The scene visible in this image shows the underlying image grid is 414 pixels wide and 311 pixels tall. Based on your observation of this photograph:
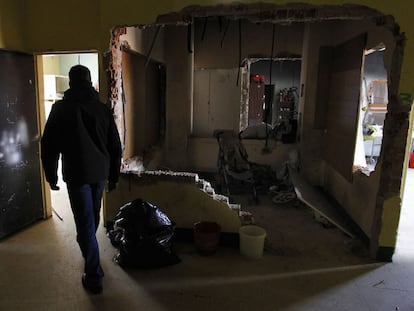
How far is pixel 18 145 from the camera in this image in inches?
120

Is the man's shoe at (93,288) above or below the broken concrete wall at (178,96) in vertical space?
below

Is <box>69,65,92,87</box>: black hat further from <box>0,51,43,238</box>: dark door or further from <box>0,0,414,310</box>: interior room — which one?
<box>0,51,43,238</box>: dark door

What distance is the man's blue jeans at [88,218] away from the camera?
7.04 ft

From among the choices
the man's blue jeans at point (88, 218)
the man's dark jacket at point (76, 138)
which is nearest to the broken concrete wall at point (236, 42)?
the man's dark jacket at point (76, 138)

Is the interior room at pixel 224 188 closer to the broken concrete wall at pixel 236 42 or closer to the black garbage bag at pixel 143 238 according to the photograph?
the black garbage bag at pixel 143 238

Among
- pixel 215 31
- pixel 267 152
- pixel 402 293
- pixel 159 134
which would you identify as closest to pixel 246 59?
pixel 215 31

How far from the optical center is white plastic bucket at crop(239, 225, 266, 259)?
9.03 feet

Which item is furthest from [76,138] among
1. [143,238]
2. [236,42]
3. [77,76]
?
[236,42]

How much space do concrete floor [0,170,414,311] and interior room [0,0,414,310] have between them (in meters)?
0.01

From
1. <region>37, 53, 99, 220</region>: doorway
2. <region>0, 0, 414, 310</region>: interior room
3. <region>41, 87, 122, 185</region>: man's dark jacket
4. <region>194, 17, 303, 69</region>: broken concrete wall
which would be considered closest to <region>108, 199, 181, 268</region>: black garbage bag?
<region>0, 0, 414, 310</region>: interior room

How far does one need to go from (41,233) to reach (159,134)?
2.64 m

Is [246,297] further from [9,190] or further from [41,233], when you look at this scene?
[9,190]

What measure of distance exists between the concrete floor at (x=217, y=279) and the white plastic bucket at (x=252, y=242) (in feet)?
0.22

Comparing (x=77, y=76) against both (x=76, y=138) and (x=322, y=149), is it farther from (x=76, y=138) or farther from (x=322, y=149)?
(x=322, y=149)
